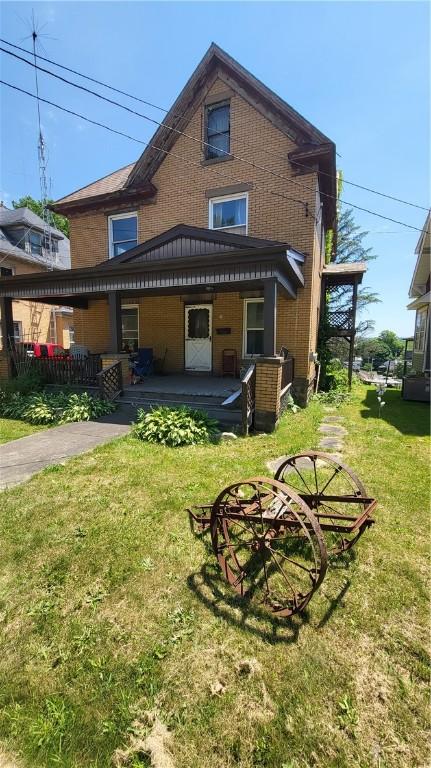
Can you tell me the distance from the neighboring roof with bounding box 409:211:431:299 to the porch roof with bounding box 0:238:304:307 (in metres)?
10.4

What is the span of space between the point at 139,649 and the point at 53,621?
0.73 m

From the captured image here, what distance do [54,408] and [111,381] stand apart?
4.82 ft

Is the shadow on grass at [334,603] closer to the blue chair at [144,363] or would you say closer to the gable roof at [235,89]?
the blue chair at [144,363]

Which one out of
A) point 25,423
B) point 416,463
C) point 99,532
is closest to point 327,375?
point 416,463

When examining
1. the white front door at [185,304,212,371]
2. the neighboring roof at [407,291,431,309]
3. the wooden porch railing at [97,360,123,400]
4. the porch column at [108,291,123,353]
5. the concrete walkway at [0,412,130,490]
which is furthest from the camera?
the neighboring roof at [407,291,431,309]

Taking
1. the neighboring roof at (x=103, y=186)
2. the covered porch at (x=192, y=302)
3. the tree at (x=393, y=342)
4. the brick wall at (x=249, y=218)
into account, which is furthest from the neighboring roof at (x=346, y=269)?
the tree at (x=393, y=342)

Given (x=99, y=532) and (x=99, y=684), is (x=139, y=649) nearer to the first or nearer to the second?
(x=99, y=684)

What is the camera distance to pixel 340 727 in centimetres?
173

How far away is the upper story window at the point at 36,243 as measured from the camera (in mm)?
23462

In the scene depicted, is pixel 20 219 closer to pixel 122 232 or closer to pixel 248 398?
pixel 122 232

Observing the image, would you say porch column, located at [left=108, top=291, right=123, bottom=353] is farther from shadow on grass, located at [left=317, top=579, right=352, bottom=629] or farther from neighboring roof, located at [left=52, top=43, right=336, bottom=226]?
shadow on grass, located at [left=317, top=579, right=352, bottom=629]

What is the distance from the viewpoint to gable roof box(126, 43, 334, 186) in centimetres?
878

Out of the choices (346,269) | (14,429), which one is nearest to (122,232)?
(14,429)

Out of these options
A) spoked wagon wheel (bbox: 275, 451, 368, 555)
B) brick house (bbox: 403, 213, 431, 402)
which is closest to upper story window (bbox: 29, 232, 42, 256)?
brick house (bbox: 403, 213, 431, 402)
